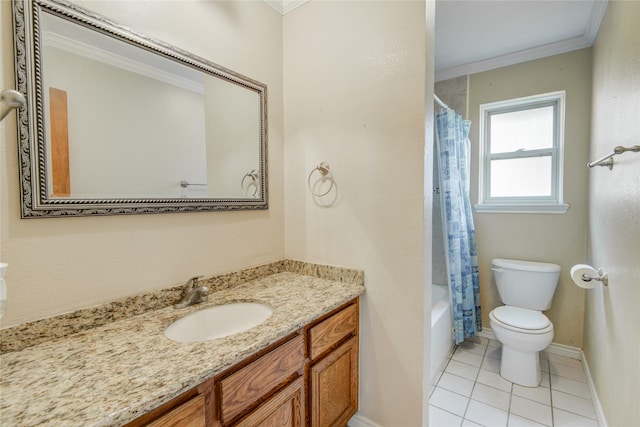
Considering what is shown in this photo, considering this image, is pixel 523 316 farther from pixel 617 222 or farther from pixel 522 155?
pixel 522 155

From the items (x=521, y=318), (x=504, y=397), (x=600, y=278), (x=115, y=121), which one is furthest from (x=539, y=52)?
(x=115, y=121)

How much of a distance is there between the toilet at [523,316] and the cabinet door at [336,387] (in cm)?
121

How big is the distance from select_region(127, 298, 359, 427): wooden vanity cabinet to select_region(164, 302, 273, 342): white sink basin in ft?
0.73

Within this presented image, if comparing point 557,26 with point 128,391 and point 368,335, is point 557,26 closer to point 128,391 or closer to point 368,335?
point 368,335

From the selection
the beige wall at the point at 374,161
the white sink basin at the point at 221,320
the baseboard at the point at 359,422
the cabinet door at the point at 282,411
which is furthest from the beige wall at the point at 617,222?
the white sink basin at the point at 221,320

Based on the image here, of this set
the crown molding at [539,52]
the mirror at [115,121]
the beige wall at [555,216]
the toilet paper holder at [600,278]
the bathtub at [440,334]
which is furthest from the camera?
the beige wall at [555,216]

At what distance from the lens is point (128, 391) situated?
2.17 ft

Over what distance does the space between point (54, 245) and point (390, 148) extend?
4.53 feet

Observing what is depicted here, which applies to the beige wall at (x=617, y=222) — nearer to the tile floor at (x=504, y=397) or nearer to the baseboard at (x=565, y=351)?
the tile floor at (x=504, y=397)

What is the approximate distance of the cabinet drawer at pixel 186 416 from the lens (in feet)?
2.30

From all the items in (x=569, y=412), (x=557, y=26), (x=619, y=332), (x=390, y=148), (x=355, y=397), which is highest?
(x=557, y=26)

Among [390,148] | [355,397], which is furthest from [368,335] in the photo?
[390,148]

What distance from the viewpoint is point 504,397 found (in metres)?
1.83

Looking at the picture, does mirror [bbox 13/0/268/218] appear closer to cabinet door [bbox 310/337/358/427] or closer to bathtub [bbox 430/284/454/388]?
cabinet door [bbox 310/337/358/427]
